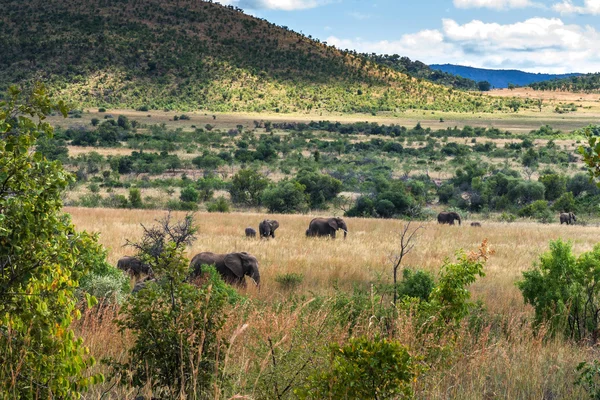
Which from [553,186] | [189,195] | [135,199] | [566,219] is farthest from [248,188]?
[553,186]

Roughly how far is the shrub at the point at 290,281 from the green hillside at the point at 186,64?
83.3 meters

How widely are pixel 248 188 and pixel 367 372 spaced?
99.0 ft

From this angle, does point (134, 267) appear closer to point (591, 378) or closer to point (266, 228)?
point (266, 228)

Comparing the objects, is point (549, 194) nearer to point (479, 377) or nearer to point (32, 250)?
point (479, 377)

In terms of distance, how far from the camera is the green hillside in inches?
3760

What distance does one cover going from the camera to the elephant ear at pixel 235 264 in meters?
12.6

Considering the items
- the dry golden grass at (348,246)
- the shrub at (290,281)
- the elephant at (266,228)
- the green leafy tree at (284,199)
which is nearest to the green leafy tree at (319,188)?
the green leafy tree at (284,199)

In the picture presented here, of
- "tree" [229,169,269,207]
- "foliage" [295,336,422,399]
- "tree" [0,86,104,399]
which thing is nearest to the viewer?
"tree" [0,86,104,399]

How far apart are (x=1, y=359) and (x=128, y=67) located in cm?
10147

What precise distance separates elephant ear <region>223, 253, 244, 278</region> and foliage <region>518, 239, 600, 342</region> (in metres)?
5.72

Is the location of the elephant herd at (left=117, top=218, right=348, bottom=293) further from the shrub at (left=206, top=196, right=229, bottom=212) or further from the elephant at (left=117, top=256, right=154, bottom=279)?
the shrub at (left=206, top=196, right=229, bottom=212)

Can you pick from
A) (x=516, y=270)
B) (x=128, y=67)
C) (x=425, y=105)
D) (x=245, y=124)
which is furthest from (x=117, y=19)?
(x=516, y=270)

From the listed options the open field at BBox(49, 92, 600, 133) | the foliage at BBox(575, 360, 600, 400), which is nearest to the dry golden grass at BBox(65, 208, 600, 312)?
the foliage at BBox(575, 360, 600, 400)

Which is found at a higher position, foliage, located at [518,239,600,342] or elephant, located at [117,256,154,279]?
foliage, located at [518,239,600,342]
